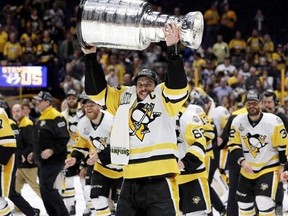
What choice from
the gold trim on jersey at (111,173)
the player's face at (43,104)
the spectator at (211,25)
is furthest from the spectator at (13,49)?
the gold trim on jersey at (111,173)

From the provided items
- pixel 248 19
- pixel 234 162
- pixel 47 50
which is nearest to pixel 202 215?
pixel 234 162

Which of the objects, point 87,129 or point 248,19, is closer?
point 87,129

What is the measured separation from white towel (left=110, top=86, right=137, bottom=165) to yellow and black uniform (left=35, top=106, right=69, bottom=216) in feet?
13.9

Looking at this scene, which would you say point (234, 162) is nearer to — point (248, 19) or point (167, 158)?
point (167, 158)

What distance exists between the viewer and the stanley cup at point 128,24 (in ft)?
18.7

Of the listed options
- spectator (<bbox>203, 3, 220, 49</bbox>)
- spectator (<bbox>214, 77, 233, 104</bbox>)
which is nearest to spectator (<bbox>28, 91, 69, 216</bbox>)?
spectator (<bbox>214, 77, 233, 104</bbox>)

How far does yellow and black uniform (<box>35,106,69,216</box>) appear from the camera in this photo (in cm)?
Answer: 1052

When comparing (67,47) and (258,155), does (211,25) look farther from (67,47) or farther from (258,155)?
(258,155)

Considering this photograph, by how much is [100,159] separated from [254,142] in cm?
176

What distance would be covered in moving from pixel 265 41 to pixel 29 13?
6.66m

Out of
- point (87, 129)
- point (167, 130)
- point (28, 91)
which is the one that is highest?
point (167, 130)

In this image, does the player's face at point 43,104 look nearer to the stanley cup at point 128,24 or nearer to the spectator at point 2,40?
the stanley cup at point 128,24

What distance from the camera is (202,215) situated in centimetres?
833

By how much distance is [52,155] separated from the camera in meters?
10.6
